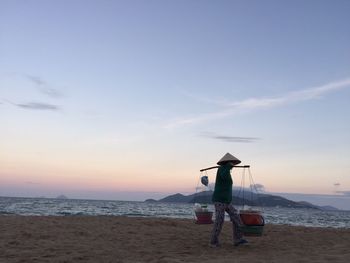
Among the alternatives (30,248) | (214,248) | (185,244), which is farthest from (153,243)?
(30,248)

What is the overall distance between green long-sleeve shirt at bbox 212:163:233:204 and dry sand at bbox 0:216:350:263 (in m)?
1.21

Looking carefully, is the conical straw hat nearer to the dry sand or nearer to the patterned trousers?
the patterned trousers

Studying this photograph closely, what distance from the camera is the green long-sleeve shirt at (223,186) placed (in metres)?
10.8

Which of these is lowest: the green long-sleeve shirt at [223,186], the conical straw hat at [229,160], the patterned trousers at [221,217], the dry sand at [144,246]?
the dry sand at [144,246]

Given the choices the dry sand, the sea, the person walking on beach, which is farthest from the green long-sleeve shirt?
the sea

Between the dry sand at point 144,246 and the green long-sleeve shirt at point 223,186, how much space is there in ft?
3.96

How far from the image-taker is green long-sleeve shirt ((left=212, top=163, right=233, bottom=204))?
10812 millimetres

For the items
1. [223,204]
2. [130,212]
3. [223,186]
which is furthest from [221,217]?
[130,212]

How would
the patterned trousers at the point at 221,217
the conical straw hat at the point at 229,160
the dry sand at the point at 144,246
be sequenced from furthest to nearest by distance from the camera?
the conical straw hat at the point at 229,160 → the patterned trousers at the point at 221,217 → the dry sand at the point at 144,246

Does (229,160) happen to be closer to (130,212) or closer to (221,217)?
(221,217)

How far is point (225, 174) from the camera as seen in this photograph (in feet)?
35.6

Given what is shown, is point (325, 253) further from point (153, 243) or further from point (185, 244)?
point (153, 243)

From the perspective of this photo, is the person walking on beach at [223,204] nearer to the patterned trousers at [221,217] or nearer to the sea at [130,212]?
the patterned trousers at [221,217]

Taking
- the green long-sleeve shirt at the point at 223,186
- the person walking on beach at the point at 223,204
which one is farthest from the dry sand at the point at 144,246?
the green long-sleeve shirt at the point at 223,186
